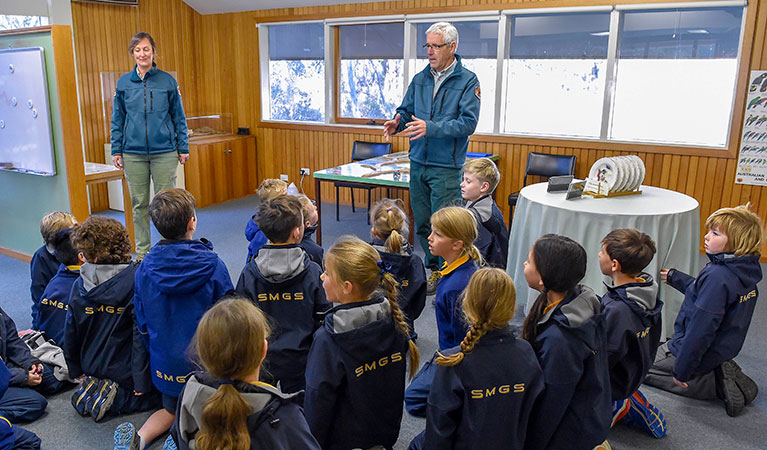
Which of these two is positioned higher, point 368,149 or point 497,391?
point 368,149

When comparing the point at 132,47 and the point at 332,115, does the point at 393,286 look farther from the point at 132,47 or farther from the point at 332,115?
the point at 332,115

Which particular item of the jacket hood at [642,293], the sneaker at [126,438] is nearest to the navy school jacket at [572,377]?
the jacket hood at [642,293]

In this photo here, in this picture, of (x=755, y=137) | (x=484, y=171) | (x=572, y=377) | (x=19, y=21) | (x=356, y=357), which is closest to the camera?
(x=356, y=357)

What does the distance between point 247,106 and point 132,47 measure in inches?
127

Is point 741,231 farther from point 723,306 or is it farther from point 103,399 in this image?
point 103,399

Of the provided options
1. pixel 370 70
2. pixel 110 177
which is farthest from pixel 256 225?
pixel 370 70

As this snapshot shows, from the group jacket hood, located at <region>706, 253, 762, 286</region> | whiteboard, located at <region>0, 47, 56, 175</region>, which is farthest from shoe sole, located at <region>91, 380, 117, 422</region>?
jacket hood, located at <region>706, 253, 762, 286</region>

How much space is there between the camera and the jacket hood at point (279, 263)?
2.21m

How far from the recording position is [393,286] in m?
1.87

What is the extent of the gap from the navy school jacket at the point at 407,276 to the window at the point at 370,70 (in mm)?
4109

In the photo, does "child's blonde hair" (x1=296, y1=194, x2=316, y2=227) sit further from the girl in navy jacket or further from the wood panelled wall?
the wood panelled wall

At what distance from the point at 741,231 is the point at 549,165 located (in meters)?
3.05

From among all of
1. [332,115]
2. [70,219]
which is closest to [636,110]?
[332,115]

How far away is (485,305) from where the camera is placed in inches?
63.6
